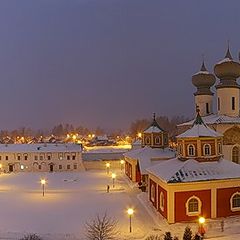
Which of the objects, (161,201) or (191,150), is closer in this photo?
(161,201)

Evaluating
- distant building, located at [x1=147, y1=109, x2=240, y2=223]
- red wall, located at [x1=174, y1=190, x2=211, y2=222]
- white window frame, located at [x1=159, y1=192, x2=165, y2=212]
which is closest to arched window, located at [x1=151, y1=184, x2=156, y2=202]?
distant building, located at [x1=147, y1=109, x2=240, y2=223]

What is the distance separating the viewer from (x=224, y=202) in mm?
23594

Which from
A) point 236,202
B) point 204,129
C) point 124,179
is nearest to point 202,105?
point 124,179

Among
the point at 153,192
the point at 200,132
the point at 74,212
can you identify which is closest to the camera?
the point at 200,132

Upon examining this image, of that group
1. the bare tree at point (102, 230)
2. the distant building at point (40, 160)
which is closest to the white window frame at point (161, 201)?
the bare tree at point (102, 230)

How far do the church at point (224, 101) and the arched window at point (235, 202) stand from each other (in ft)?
27.0

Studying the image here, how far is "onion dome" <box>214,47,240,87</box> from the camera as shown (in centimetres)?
3484

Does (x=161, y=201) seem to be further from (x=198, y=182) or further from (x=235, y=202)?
(x=235, y=202)

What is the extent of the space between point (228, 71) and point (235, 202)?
1496 cm

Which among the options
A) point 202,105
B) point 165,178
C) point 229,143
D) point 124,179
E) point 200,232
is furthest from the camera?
point 124,179

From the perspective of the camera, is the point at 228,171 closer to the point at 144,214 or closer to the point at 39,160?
the point at 144,214

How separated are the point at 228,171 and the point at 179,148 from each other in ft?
12.2

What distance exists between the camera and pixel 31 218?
2444 centimetres

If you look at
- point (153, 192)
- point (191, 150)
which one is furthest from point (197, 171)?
point (153, 192)
